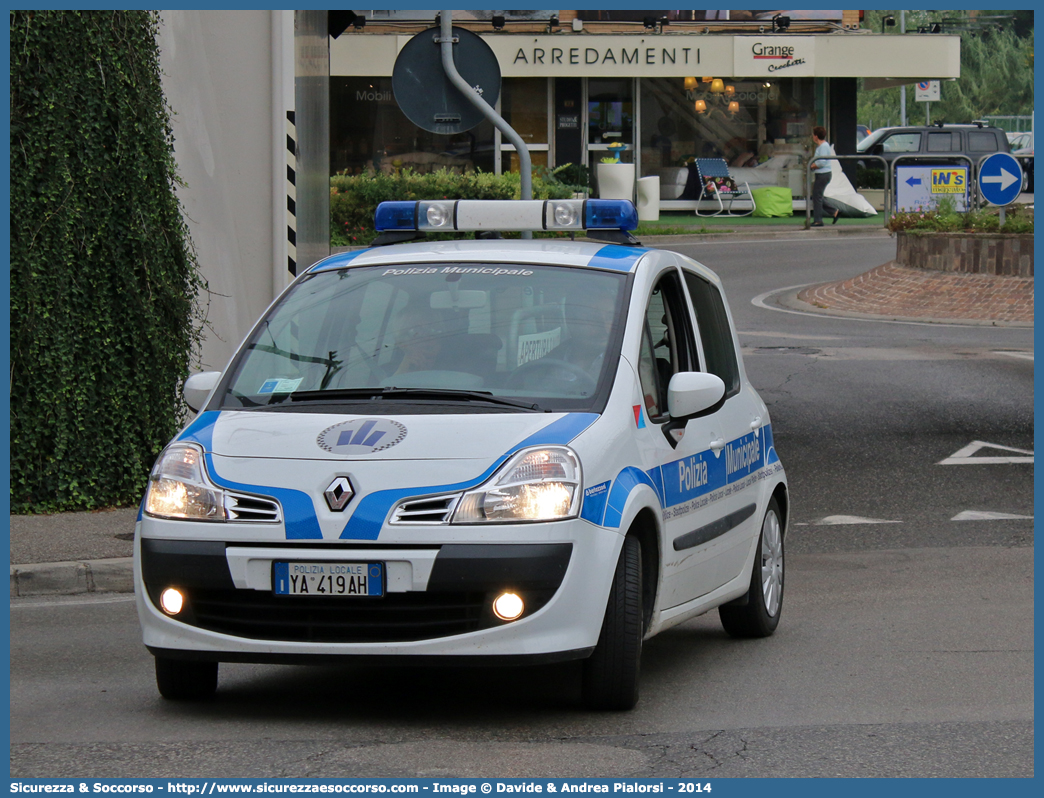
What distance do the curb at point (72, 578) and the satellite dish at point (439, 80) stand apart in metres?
3.73

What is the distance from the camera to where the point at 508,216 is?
7.16 metres

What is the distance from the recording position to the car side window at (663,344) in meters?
6.25

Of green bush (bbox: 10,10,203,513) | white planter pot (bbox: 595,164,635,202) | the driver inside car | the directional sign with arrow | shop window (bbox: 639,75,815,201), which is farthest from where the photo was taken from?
shop window (bbox: 639,75,815,201)

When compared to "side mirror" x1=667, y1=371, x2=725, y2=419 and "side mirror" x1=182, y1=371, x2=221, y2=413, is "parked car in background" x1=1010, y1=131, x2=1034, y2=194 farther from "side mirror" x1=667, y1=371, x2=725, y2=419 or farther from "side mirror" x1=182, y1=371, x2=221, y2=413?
"side mirror" x1=182, y1=371, x2=221, y2=413

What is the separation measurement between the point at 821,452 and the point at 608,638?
8173 millimetres

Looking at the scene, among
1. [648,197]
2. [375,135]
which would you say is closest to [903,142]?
[648,197]

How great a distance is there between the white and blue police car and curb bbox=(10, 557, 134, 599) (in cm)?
A: 258

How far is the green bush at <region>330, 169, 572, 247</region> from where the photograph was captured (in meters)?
31.5

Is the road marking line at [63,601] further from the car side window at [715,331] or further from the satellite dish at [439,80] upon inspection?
the satellite dish at [439,80]

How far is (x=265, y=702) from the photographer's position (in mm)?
5875

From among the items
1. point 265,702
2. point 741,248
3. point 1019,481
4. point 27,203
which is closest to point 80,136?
point 27,203

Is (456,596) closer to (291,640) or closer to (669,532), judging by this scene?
(291,640)

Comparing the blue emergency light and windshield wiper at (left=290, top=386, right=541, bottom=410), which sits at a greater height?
the blue emergency light

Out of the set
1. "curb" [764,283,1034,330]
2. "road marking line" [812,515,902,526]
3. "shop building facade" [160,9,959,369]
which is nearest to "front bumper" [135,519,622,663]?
"road marking line" [812,515,902,526]
